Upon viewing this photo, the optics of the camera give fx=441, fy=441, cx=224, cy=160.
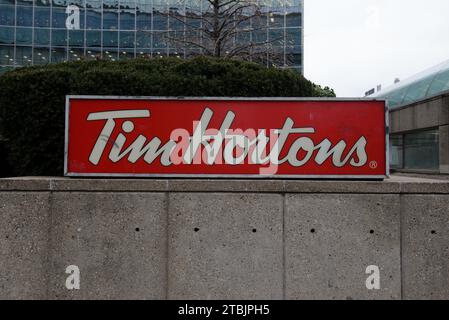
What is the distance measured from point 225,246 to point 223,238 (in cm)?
10

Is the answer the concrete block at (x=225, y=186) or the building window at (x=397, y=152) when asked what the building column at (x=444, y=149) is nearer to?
the building window at (x=397, y=152)

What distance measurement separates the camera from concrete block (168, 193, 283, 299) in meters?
5.34

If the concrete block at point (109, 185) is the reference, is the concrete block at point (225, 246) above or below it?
below

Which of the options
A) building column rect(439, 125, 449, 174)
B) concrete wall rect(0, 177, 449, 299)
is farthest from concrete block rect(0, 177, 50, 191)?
building column rect(439, 125, 449, 174)

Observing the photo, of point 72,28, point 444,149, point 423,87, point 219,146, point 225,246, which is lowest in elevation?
point 225,246

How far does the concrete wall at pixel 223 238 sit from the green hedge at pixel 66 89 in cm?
136

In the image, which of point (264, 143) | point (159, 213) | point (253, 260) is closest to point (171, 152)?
point (159, 213)

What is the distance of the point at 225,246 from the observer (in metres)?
5.37

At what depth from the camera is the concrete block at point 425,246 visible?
5312 mm

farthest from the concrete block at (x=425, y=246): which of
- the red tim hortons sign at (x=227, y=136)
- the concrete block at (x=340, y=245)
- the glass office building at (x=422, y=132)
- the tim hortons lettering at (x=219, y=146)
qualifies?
the glass office building at (x=422, y=132)

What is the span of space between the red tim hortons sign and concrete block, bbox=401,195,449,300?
2.06 feet

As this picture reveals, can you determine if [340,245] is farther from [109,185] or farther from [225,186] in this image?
[109,185]

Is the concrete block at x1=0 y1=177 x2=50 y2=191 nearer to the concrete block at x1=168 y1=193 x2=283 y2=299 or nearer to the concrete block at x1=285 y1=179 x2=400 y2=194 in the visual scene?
the concrete block at x1=168 y1=193 x2=283 y2=299

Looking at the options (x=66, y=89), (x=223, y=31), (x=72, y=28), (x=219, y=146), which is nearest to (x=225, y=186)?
(x=219, y=146)
